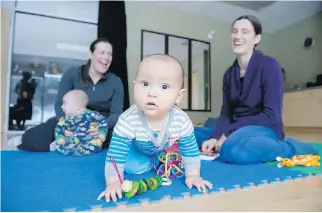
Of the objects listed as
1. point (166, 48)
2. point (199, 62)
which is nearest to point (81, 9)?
point (166, 48)

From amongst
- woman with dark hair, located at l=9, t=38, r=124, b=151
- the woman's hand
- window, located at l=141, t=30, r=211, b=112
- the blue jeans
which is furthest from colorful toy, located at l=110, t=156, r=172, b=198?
window, located at l=141, t=30, r=211, b=112

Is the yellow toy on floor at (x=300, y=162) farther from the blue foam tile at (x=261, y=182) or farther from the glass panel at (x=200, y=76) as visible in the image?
the glass panel at (x=200, y=76)

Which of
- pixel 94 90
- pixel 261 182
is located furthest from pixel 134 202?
pixel 94 90

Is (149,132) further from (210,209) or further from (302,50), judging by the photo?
(302,50)

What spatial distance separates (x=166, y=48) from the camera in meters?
3.65

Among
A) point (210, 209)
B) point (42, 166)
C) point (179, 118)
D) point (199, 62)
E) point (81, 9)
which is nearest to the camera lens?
point (210, 209)

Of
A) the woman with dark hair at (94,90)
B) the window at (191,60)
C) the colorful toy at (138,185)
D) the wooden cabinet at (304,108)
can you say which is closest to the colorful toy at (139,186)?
the colorful toy at (138,185)

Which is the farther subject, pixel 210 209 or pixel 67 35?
pixel 67 35

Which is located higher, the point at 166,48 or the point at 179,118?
the point at 166,48

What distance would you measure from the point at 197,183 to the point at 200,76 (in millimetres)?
3340

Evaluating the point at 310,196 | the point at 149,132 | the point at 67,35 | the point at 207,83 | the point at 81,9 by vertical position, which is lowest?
the point at 310,196

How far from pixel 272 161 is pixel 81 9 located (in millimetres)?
3200

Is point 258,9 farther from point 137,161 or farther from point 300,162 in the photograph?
point 137,161

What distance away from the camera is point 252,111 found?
1.13m
